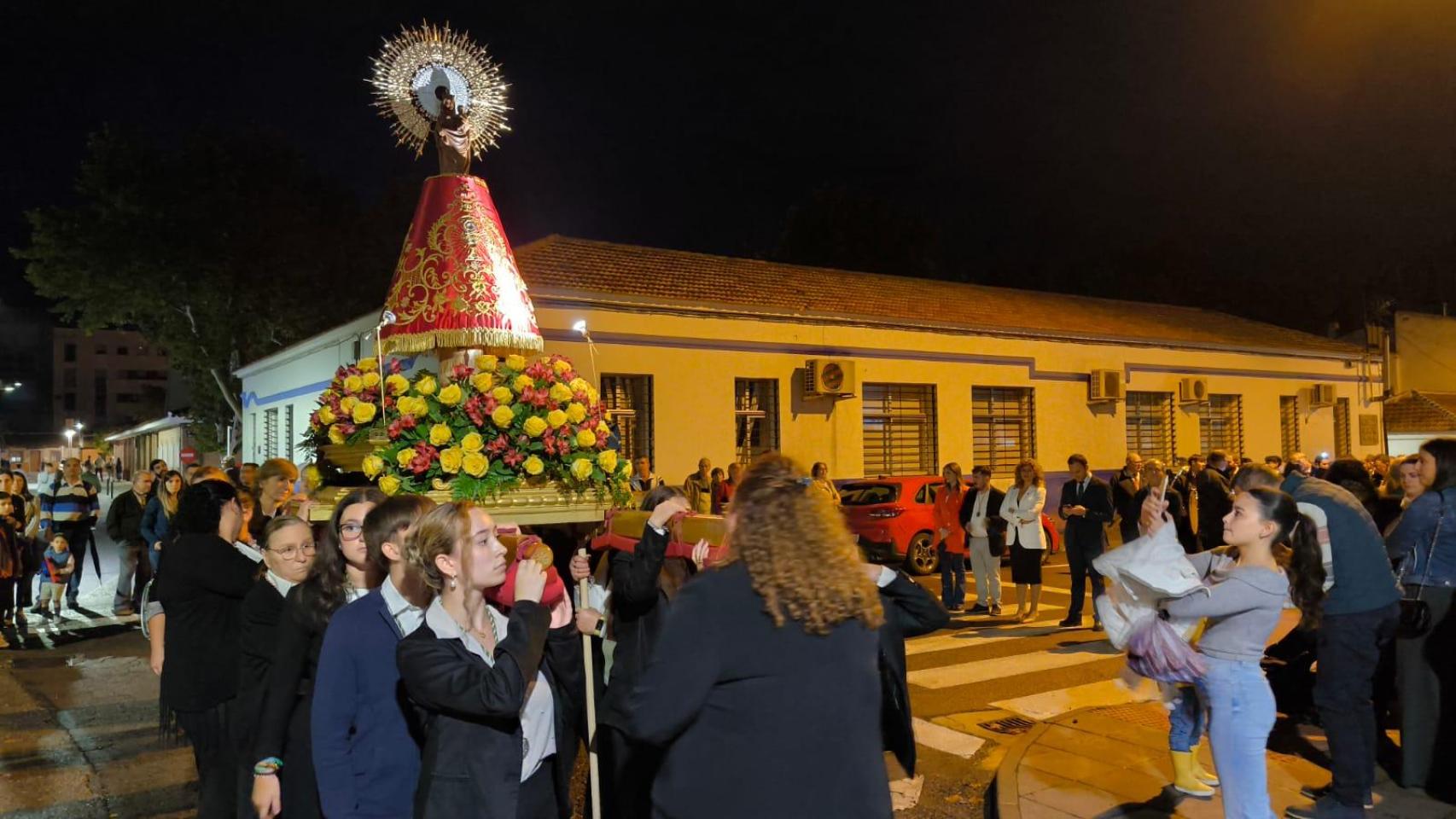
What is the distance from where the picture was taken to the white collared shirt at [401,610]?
9.79 ft

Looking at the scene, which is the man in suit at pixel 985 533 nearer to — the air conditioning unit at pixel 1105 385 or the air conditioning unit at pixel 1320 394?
the air conditioning unit at pixel 1105 385

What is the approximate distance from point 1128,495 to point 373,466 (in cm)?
888

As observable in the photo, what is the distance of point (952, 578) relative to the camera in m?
11.2

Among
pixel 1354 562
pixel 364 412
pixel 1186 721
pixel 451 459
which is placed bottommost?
pixel 1186 721

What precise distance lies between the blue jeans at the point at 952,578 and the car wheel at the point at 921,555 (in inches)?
127

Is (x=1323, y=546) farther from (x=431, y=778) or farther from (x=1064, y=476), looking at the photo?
(x=1064, y=476)

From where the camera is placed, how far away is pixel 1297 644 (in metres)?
6.73

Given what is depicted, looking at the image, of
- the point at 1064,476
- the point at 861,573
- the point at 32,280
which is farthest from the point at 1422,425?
the point at 32,280

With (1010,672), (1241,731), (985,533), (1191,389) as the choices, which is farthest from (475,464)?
(1191,389)

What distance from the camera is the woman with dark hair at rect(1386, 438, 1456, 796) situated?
16.5ft

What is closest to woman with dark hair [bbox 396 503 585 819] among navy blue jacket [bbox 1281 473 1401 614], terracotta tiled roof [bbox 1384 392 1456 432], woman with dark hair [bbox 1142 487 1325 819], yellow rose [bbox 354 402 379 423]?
yellow rose [bbox 354 402 379 423]

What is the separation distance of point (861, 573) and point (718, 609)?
1.43 feet

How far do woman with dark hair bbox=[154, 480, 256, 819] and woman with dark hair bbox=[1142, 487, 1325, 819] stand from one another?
3.95m

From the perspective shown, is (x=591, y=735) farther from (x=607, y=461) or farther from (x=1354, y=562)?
(x=1354, y=562)
